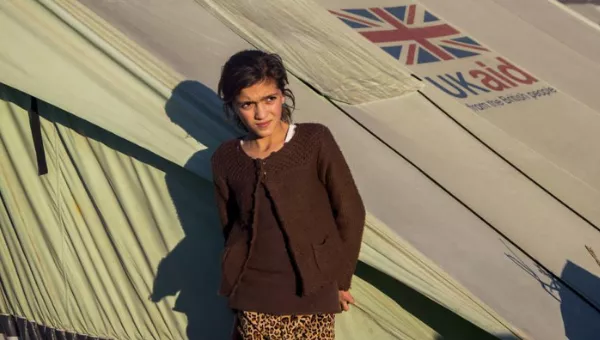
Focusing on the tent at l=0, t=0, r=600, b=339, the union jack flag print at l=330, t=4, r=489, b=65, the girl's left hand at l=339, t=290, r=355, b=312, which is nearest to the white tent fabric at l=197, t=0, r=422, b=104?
the tent at l=0, t=0, r=600, b=339

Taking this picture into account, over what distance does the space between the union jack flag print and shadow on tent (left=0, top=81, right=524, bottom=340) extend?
126 cm

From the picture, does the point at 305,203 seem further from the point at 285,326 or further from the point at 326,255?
the point at 285,326

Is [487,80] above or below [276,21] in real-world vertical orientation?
below

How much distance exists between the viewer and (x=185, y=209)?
10.1ft

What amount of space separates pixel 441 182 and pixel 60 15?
1.35m

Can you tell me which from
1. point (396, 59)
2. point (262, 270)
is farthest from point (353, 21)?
point (262, 270)

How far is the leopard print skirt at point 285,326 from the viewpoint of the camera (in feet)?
8.18

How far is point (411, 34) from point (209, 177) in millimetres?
1708

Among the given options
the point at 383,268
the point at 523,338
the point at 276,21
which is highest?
the point at 276,21

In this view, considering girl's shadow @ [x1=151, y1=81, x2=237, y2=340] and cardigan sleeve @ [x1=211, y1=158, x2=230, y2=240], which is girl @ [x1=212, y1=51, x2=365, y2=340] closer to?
cardigan sleeve @ [x1=211, y1=158, x2=230, y2=240]

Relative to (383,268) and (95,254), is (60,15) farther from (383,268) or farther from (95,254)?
(383,268)

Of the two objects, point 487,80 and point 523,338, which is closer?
point 523,338

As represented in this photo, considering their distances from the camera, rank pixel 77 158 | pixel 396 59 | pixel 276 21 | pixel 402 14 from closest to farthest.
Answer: pixel 77 158 → pixel 276 21 → pixel 396 59 → pixel 402 14

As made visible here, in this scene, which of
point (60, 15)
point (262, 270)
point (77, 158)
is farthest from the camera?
point (77, 158)
